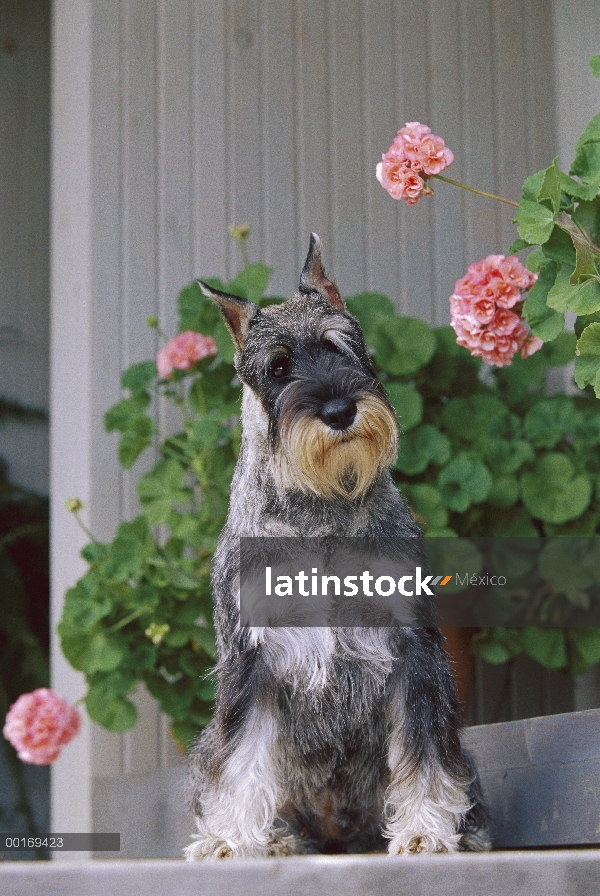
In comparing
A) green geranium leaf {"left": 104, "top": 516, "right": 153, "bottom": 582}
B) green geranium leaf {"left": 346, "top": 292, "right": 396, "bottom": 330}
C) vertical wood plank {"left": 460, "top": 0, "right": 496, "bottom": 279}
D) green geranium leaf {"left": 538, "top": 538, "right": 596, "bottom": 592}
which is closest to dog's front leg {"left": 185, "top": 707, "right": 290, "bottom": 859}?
green geranium leaf {"left": 104, "top": 516, "right": 153, "bottom": 582}

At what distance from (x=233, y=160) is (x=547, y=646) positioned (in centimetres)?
216

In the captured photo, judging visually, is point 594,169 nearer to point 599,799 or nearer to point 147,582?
point 599,799

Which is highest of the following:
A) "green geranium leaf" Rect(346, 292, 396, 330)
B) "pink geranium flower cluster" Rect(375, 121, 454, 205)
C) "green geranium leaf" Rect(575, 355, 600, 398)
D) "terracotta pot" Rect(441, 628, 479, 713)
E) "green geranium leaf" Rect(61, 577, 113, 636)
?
"green geranium leaf" Rect(346, 292, 396, 330)

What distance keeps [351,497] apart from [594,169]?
2.56 feet

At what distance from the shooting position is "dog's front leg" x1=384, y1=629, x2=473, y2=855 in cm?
188

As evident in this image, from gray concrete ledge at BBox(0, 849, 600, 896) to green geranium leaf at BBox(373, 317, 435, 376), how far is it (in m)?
2.37

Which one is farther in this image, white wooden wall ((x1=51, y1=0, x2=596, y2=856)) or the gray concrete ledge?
white wooden wall ((x1=51, y1=0, x2=596, y2=856))

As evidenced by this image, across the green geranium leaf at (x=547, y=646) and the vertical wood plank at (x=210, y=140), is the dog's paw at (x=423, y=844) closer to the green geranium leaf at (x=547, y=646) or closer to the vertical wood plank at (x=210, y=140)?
the green geranium leaf at (x=547, y=646)

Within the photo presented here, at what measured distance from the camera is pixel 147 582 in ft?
12.1

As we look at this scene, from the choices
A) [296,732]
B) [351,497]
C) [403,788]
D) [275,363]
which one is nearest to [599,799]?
[403,788]

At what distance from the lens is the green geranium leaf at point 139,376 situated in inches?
156

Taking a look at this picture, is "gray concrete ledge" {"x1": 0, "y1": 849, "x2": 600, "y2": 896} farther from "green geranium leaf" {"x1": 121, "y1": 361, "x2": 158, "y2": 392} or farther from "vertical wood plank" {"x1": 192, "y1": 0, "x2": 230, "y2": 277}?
"vertical wood plank" {"x1": 192, "y1": 0, "x2": 230, "y2": 277}

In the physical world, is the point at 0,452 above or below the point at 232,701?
above

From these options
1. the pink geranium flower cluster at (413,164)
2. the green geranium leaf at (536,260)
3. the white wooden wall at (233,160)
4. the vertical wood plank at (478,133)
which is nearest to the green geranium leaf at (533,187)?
the green geranium leaf at (536,260)
